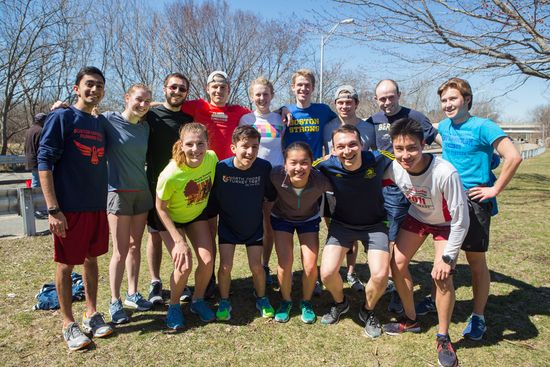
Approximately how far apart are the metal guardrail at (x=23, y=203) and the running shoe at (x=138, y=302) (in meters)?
3.48

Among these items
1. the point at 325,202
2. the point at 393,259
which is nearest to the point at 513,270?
the point at 393,259

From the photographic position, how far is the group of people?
10.5 ft

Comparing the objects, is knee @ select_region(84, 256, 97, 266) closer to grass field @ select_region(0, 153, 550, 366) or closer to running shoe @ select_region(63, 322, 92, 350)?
running shoe @ select_region(63, 322, 92, 350)

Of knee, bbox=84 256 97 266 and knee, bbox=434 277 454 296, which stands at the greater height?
knee, bbox=84 256 97 266

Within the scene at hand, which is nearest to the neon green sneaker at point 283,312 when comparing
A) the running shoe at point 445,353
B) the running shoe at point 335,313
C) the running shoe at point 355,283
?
the running shoe at point 335,313

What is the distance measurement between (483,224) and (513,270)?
96.6 inches

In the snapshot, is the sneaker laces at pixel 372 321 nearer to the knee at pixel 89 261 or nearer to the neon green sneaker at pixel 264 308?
the neon green sneaker at pixel 264 308

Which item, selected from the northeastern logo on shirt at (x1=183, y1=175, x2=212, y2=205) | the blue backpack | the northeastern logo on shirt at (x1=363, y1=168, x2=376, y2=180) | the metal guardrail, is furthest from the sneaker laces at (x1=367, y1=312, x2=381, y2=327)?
the metal guardrail

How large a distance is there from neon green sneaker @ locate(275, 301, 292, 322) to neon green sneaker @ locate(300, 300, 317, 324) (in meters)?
0.14

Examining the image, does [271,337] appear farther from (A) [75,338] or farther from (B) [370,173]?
(B) [370,173]

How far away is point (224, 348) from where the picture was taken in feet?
10.7

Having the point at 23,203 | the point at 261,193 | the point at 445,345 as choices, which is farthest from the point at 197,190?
the point at 23,203

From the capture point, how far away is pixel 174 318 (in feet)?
11.8

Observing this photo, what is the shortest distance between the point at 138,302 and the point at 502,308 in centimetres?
389
